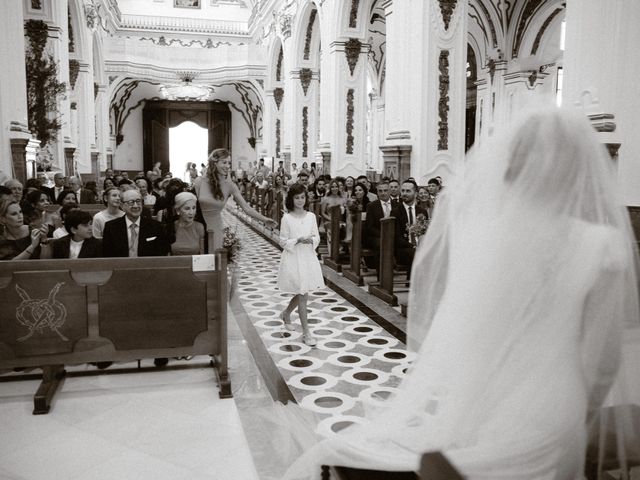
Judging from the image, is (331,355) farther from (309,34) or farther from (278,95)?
(278,95)

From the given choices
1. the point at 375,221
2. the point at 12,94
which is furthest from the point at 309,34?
the point at 375,221

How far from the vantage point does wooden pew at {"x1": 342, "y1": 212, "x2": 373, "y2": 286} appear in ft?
25.3

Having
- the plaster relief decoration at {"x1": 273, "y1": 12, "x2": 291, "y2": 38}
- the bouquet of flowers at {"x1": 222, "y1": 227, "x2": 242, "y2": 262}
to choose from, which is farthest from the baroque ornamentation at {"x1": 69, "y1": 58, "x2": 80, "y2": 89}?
the bouquet of flowers at {"x1": 222, "y1": 227, "x2": 242, "y2": 262}

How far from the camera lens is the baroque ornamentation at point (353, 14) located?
550 inches

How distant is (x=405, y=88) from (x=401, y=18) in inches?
48.7

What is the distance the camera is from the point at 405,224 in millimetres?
7473

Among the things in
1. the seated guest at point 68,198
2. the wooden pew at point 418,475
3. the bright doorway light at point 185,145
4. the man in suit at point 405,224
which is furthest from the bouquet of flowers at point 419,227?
the bright doorway light at point 185,145

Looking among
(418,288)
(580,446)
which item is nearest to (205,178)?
(418,288)

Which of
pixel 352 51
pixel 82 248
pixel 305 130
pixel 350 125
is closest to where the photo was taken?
pixel 82 248

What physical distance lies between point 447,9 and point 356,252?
16.1 ft

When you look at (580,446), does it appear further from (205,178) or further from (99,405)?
(205,178)

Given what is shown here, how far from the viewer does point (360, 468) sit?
192 cm

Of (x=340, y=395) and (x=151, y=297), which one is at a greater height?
(x=151, y=297)

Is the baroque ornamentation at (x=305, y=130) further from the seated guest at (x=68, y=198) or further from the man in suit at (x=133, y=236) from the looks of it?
the man in suit at (x=133, y=236)
